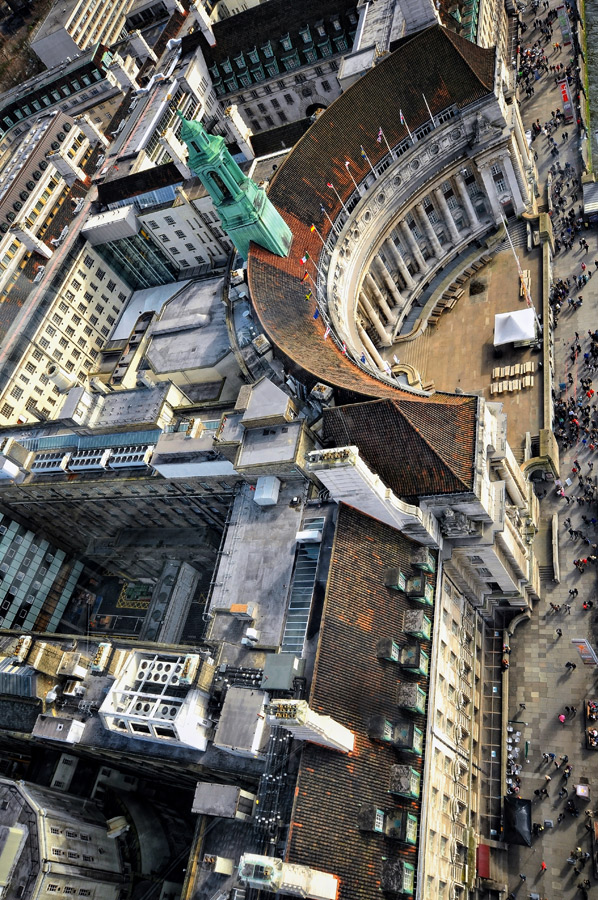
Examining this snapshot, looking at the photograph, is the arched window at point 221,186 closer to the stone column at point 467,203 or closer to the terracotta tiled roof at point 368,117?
the terracotta tiled roof at point 368,117

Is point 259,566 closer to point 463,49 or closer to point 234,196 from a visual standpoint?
point 234,196

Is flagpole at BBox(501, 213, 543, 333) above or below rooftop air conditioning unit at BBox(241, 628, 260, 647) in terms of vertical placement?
above

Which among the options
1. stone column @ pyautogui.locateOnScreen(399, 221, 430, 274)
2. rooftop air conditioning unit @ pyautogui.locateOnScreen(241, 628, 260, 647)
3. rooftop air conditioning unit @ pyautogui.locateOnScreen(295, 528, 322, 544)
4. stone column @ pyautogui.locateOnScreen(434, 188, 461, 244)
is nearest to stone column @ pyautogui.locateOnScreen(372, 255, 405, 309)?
stone column @ pyautogui.locateOnScreen(399, 221, 430, 274)

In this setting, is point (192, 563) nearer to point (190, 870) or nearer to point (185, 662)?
point (185, 662)

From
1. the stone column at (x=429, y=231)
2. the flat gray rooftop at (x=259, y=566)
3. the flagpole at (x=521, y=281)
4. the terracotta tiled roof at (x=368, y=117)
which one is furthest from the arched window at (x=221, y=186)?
the flagpole at (x=521, y=281)

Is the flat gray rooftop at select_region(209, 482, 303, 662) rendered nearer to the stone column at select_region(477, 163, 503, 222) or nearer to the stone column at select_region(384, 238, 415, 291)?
the stone column at select_region(384, 238, 415, 291)

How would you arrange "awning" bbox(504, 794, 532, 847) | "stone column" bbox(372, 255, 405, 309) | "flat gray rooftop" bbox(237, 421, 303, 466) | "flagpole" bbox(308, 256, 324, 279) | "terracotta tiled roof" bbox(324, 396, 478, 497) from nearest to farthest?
1. "terracotta tiled roof" bbox(324, 396, 478, 497)
2. "awning" bbox(504, 794, 532, 847)
3. "flat gray rooftop" bbox(237, 421, 303, 466)
4. "flagpole" bbox(308, 256, 324, 279)
5. "stone column" bbox(372, 255, 405, 309)

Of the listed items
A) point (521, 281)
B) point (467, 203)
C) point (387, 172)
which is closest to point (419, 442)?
point (521, 281)
